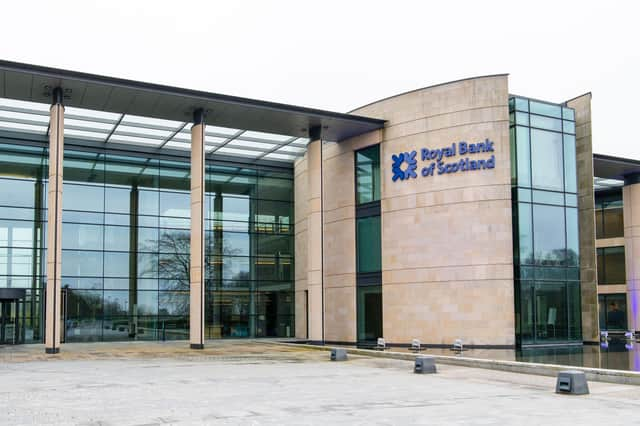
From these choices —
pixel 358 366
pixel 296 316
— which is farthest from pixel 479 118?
pixel 296 316

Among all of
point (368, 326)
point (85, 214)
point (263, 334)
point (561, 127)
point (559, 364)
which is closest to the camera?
point (559, 364)

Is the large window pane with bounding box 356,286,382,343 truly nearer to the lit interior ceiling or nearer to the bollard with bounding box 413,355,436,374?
the lit interior ceiling

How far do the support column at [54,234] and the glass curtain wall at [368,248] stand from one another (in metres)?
15.3

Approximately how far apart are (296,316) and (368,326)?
870 centimetres

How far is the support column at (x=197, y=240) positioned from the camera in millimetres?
32219

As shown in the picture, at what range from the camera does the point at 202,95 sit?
104 ft

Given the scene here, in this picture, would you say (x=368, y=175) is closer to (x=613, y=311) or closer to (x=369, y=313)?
(x=369, y=313)

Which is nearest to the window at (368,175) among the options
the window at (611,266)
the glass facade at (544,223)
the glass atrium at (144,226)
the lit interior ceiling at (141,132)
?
the lit interior ceiling at (141,132)

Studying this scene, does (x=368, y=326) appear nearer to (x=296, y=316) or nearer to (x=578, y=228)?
(x=296, y=316)

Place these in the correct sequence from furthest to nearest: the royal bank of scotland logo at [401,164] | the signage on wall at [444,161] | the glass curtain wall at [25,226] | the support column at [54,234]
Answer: the glass curtain wall at [25,226] → the royal bank of scotland logo at [401,164] → the signage on wall at [444,161] → the support column at [54,234]

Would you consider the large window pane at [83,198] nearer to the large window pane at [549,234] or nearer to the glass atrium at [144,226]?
the glass atrium at [144,226]

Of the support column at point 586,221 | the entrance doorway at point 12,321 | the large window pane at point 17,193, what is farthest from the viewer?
the large window pane at point 17,193

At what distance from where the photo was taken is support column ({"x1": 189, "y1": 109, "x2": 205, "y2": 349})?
3222 centimetres

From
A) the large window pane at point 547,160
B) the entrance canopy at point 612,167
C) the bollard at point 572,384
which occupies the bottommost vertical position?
the bollard at point 572,384
